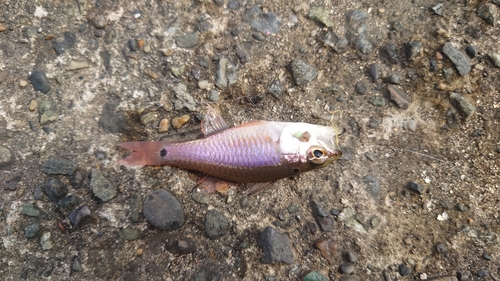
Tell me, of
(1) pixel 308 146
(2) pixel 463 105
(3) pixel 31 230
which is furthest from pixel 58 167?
(2) pixel 463 105

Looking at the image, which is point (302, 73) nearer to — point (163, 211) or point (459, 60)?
point (459, 60)

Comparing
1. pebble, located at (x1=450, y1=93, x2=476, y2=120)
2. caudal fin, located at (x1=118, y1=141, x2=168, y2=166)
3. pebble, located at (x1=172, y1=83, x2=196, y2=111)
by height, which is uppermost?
pebble, located at (x1=450, y1=93, x2=476, y2=120)

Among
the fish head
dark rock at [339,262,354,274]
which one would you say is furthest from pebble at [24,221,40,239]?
dark rock at [339,262,354,274]

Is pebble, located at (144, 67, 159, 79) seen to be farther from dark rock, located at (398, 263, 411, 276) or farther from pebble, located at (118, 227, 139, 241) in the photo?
dark rock, located at (398, 263, 411, 276)

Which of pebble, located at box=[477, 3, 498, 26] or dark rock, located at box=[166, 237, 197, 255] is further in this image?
pebble, located at box=[477, 3, 498, 26]

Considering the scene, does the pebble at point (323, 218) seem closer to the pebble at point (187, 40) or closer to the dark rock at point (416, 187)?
the dark rock at point (416, 187)

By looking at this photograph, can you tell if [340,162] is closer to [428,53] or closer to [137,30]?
[428,53]

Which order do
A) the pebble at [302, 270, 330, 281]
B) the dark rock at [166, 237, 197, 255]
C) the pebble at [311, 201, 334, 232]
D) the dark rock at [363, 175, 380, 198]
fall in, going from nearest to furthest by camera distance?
the pebble at [302, 270, 330, 281], the dark rock at [166, 237, 197, 255], the pebble at [311, 201, 334, 232], the dark rock at [363, 175, 380, 198]
